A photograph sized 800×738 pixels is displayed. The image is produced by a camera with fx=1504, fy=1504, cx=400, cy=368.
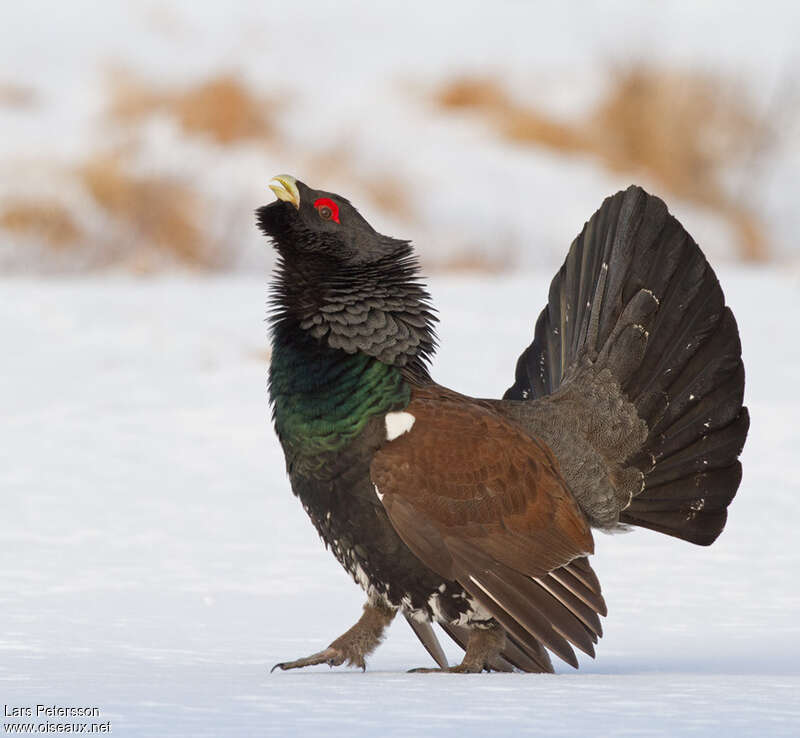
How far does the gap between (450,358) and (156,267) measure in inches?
178

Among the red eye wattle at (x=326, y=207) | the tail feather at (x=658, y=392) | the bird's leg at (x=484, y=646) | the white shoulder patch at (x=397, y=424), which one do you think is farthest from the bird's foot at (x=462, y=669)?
the red eye wattle at (x=326, y=207)

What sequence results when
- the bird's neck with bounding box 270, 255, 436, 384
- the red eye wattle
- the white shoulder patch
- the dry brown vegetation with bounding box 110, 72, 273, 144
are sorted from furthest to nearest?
the dry brown vegetation with bounding box 110, 72, 273, 144
the red eye wattle
the bird's neck with bounding box 270, 255, 436, 384
the white shoulder patch

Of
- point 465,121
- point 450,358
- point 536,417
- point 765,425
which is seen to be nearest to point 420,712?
point 536,417

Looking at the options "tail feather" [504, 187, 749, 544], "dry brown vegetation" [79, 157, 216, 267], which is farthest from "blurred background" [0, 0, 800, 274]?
"tail feather" [504, 187, 749, 544]

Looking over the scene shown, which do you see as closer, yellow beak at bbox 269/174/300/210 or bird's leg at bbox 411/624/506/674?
bird's leg at bbox 411/624/506/674

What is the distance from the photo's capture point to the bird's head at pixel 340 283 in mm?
4195

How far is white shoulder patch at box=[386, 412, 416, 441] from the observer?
4.01m

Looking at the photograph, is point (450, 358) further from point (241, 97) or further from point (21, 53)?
point (21, 53)

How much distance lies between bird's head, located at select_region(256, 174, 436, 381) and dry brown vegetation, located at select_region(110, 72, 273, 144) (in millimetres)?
11040

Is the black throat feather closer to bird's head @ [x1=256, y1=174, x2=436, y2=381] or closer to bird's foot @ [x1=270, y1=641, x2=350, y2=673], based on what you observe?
bird's head @ [x1=256, y1=174, x2=436, y2=381]

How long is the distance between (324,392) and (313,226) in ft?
1.70

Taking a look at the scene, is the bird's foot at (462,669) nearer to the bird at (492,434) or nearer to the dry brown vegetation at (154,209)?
the bird at (492,434)

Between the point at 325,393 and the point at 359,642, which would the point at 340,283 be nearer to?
the point at 325,393

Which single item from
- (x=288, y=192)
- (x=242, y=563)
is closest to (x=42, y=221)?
(x=242, y=563)
